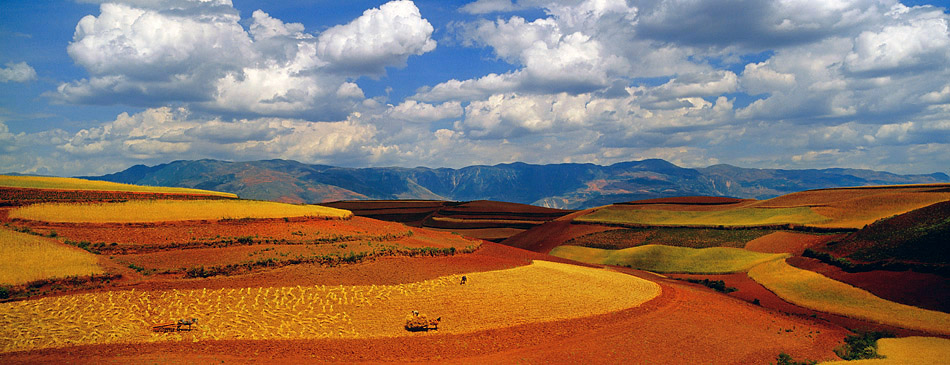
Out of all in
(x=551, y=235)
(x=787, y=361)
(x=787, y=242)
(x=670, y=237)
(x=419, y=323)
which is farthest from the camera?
(x=551, y=235)

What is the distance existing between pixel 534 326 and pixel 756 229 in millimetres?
57251

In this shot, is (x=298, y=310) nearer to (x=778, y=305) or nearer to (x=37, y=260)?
(x=37, y=260)

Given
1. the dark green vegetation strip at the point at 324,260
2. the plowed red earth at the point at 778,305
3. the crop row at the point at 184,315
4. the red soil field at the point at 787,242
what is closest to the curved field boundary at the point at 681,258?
the red soil field at the point at 787,242

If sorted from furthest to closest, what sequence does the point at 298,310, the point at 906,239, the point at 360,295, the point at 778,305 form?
the point at 906,239
the point at 778,305
the point at 360,295
the point at 298,310

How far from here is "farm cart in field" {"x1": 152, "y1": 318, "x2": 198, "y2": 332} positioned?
25484 mm

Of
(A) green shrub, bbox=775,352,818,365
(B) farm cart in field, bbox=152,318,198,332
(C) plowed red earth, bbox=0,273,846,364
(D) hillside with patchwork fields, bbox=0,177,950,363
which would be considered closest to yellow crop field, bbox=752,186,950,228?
(D) hillside with patchwork fields, bbox=0,177,950,363

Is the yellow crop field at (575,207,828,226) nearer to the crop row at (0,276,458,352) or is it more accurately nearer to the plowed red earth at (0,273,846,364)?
the plowed red earth at (0,273,846,364)

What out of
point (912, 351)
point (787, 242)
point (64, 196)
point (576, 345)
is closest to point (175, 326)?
point (576, 345)

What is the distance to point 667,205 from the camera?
347 feet

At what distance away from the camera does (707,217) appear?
89500 mm

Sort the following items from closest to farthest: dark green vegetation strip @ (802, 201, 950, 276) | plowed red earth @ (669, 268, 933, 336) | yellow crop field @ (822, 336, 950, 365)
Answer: yellow crop field @ (822, 336, 950, 365), plowed red earth @ (669, 268, 933, 336), dark green vegetation strip @ (802, 201, 950, 276)

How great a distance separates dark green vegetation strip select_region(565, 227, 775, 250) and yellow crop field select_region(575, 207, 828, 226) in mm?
4215

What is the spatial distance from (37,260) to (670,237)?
238 feet

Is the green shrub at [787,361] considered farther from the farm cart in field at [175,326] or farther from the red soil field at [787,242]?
the red soil field at [787,242]
